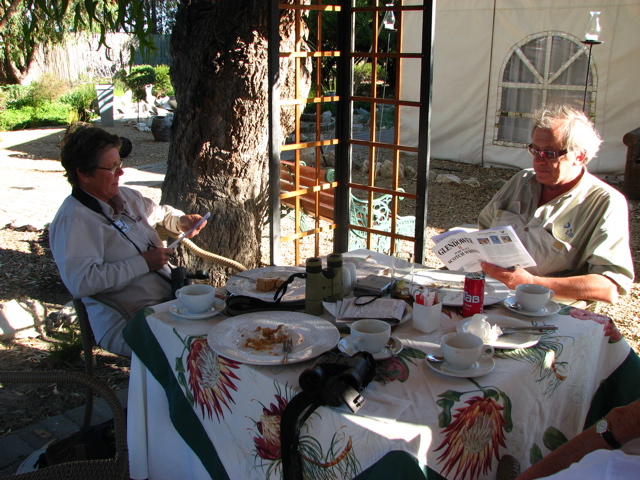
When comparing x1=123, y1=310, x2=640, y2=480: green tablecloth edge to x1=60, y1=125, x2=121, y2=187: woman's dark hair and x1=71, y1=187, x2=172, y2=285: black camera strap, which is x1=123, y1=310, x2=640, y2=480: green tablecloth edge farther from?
x1=60, y1=125, x2=121, y2=187: woman's dark hair

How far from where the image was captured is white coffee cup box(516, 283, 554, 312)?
6.79 feet

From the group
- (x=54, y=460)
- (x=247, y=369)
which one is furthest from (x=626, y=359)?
(x=54, y=460)

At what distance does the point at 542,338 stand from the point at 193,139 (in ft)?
8.86

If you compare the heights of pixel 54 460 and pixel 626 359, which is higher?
pixel 626 359

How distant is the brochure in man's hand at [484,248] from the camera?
2350 millimetres

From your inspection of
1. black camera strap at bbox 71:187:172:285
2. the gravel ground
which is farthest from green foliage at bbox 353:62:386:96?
black camera strap at bbox 71:187:172:285

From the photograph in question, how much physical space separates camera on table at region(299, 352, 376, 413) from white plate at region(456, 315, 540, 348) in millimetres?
457

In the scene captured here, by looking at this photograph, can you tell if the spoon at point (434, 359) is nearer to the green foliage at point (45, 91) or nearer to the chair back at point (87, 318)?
the chair back at point (87, 318)

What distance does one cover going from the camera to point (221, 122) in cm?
387

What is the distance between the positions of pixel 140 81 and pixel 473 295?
60.1 ft

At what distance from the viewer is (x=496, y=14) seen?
9.17 metres

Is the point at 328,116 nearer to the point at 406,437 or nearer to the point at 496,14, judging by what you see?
the point at 496,14

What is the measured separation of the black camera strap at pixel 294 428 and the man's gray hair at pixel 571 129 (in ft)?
6.06

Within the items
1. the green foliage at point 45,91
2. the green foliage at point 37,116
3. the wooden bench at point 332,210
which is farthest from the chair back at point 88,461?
the green foliage at point 45,91
